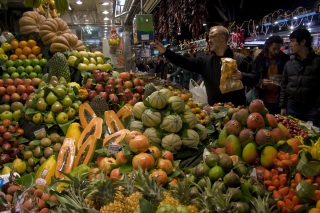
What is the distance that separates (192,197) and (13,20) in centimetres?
604

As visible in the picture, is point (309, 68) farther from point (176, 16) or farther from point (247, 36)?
point (176, 16)

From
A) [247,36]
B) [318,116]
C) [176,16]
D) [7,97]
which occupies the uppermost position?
[176,16]

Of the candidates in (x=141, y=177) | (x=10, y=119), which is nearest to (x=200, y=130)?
(x=141, y=177)

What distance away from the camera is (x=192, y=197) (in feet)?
4.99

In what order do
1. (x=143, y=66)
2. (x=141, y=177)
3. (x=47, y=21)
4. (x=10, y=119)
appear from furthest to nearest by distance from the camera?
1. (x=143, y=66)
2. (x=47, y=21)
3. (x=10, y=119)
4. (x=141, y=177)

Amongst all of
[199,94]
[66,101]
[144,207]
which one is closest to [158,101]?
[144,207]

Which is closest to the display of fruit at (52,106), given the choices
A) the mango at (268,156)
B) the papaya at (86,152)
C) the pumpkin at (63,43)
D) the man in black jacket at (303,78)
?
the papaya at (86,152)

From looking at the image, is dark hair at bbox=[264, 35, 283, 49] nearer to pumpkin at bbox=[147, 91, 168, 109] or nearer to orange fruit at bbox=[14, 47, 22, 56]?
pumpkin at bbox=[147, 91, 168, 109]

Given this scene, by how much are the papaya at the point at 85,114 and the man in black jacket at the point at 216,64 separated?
3.76 ft

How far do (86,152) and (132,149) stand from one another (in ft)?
2.09

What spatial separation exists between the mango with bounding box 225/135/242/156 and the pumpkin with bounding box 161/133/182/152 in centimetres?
37

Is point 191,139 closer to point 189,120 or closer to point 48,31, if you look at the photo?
point 189,120

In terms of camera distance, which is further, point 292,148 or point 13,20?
point 13,20

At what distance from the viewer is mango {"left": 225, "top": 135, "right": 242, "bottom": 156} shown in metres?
1.96
